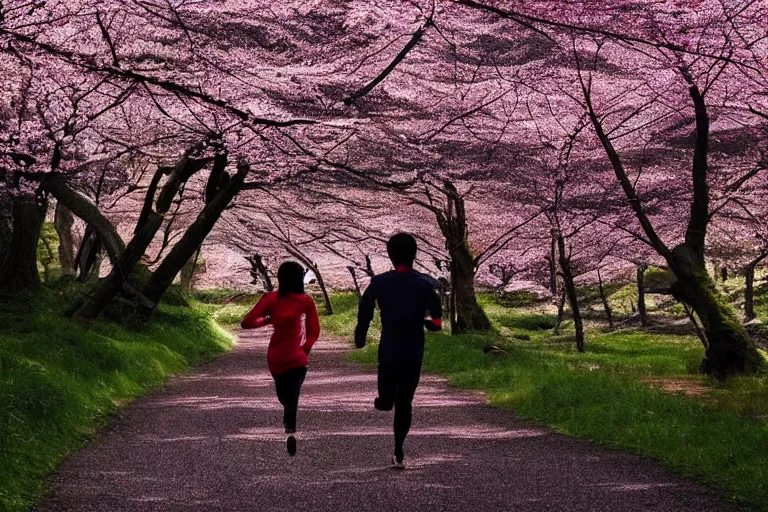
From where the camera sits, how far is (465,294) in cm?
2664

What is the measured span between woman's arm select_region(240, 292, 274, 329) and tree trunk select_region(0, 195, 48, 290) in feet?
47.0

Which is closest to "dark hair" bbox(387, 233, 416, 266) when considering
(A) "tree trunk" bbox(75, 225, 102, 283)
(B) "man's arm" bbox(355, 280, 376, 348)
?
(B) "man's arm" bbox(355, 280, 376, 348)

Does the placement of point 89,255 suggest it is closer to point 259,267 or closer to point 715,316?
point 715,316

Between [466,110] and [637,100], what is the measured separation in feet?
11.9

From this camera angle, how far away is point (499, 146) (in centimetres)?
2042

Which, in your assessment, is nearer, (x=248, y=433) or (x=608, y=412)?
(x=248, y=433)

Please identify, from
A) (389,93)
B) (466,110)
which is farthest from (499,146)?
(389,93)

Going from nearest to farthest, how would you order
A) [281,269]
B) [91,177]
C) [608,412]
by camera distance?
[281,269] → [608,412] → [91,177]

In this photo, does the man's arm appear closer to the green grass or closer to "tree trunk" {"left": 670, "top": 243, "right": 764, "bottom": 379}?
the green grass

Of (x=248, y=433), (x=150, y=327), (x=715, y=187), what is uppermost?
(x=715, y=187)

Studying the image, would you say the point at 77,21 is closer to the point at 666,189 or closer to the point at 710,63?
the point at 710,63

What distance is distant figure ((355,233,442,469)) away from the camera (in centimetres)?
707

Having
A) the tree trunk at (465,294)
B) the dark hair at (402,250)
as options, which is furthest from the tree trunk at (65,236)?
the dark hair at (402,250)

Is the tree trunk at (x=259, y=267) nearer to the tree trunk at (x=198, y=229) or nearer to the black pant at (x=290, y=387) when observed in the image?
the tree trunk at (x=198, y=229)
